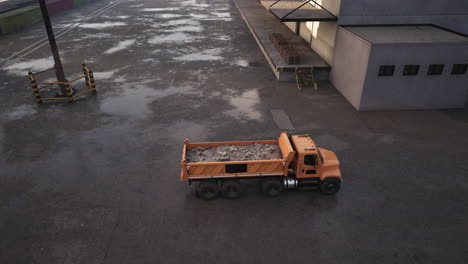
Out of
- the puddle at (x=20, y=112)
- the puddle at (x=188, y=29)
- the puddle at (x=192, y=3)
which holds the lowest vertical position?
the puddle at (x=20, y=112)

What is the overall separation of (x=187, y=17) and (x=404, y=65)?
1538 inches

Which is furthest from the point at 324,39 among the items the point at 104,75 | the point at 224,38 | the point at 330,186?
the point at 104,75

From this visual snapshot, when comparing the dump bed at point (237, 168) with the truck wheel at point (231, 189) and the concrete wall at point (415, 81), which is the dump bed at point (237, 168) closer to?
the truck wheel at point (231, 189)

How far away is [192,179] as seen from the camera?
40.8 feet

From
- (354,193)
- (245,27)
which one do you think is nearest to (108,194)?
(354,193)

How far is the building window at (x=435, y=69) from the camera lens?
19.1 meters

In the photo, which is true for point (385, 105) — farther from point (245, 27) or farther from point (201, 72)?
point (245, 27)

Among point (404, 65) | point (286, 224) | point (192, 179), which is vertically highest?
point (404, 65)

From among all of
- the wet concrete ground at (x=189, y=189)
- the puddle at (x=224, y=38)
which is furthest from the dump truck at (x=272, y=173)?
the puddle at (x=224, y=38)

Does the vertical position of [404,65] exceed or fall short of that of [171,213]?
it exceeds it

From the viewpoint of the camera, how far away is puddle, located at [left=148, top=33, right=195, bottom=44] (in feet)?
120

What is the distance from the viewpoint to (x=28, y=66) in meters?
28.7

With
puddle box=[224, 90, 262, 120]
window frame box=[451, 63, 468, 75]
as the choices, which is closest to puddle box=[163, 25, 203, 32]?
puddle box=[224, 90, 262, 120]

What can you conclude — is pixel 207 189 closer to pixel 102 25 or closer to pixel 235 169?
pixel 235 169
